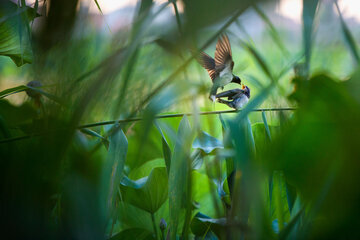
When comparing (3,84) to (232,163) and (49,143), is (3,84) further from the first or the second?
(232,163)

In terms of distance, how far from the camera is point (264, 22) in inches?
13.3

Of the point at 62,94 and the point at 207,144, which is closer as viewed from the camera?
the point at 62,94

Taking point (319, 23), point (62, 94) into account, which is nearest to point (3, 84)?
point (62, 94)

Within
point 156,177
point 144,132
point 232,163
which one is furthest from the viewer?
point 156,177

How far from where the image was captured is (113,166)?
1.32 ft

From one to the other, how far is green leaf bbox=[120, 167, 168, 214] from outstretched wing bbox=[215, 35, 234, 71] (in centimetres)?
23

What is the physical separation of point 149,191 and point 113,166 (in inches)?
7.7

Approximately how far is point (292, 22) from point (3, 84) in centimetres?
47

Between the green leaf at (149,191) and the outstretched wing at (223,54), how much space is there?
23 centimetres

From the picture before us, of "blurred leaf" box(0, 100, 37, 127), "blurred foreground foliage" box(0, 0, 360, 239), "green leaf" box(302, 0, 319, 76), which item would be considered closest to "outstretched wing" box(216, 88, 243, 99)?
"blurred foreground foliage" box(0, 0, 360, 239)

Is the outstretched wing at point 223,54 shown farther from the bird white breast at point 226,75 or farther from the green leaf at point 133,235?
the green leaf at point 133,235

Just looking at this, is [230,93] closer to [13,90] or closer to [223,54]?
[223,54]

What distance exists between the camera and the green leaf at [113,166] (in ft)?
1.23

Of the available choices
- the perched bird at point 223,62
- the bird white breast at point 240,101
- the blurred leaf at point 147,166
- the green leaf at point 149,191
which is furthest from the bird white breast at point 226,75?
the blurred leaf at point 147,166
